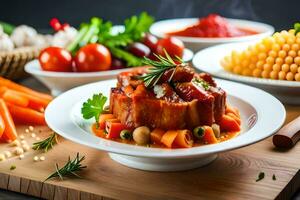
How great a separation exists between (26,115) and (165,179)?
820 mm

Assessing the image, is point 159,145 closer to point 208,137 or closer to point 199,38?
point 208,137

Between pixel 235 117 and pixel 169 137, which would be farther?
pixel 235 117

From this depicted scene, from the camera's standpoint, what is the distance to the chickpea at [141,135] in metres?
2.15

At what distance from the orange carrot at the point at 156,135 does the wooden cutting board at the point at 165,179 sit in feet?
0.36

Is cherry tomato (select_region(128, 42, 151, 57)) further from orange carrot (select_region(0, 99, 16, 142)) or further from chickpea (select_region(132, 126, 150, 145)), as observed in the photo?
chickpea (select_region(132, 126, 150, 145))

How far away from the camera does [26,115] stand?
2.64 m

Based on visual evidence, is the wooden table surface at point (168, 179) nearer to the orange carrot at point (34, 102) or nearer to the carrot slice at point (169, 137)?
the carrot slice at point (169, 137)

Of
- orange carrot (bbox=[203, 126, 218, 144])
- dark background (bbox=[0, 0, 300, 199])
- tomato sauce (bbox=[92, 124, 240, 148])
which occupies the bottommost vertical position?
dark background (bbox=[0, 0, 300, 199])

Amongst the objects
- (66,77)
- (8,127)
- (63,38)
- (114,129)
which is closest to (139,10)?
(63,38)

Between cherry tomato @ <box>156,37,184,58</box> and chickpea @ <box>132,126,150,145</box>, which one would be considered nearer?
chickpea @ <box>132,126,150,145</box>

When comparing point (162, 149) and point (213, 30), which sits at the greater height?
point (162, 149)

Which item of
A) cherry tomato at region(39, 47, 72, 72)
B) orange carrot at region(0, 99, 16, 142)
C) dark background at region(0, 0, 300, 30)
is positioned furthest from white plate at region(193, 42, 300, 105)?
dark background at region(0, 0, 300, 30)

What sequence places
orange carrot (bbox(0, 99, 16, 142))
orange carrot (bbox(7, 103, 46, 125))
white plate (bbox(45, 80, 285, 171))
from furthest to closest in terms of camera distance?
orange carrot (bbox(7, 103, 46, 125))
orange carrot (bbox(0, 99, 16, 142))
white plate (bbox(45, 80, 285, 171))

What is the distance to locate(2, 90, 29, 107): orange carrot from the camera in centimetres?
271
